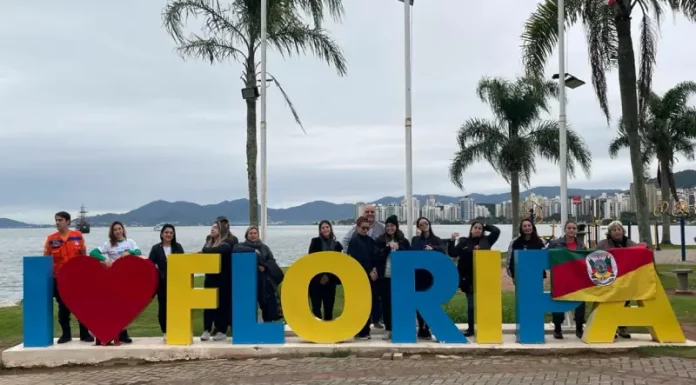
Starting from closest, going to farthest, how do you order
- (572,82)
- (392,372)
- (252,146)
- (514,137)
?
(392,372) < (572,82) < (252,146) < (514,137)

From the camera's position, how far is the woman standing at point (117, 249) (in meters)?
9.76

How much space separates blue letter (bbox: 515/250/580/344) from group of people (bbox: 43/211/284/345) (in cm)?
356

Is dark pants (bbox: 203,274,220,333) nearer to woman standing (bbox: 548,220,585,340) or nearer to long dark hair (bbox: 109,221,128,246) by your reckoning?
long dark hair (bbox: 109,221,128,246)

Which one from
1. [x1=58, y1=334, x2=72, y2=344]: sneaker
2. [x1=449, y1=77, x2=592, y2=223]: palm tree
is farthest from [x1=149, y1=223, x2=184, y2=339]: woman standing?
[x1=449, y1=77, x2=592, y2=223]: palm tree

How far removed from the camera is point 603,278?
9648 mm

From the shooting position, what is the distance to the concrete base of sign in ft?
30.5

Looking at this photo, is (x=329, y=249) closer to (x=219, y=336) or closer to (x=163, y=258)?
(x=219, y=336)

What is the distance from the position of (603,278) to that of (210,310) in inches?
230

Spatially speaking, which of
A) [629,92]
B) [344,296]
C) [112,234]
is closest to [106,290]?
[112,234]

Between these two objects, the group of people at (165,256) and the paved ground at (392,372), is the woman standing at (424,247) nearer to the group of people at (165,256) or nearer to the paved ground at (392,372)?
the paved ground at (392,372)

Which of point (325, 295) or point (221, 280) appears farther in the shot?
point (325, 295)

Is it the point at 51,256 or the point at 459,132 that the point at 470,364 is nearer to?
the point at 51,256

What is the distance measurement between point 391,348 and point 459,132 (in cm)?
2277

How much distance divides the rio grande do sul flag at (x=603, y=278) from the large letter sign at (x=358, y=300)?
0.13 metres
